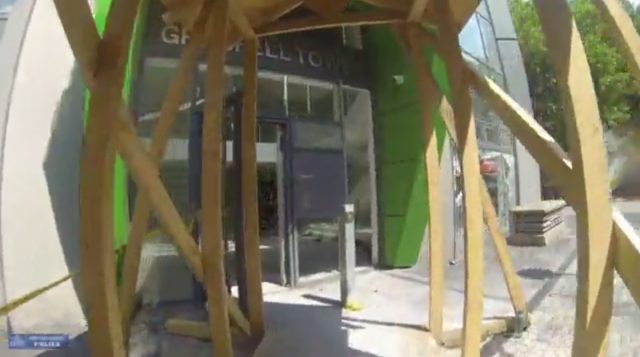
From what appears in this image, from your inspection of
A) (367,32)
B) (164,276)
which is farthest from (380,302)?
(367,32)

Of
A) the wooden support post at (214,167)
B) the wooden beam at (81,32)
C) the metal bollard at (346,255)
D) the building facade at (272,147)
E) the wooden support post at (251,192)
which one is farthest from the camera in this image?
the metal bollard at (346,255)

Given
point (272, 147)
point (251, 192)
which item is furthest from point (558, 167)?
point (272, 147)

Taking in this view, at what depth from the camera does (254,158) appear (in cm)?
721

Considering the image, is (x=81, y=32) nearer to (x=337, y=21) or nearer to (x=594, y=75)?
(x=337, y=21)

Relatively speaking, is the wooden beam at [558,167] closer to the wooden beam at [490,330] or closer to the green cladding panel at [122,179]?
the wooden beam at [490,330]

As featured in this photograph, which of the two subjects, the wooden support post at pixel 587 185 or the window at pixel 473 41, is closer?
the wooden support post at pixel 587 185

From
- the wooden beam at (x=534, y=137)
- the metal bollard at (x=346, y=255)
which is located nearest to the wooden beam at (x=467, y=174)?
the wooden beam at (x=534, y=137)

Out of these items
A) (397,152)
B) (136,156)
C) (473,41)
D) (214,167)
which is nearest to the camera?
(136,156)

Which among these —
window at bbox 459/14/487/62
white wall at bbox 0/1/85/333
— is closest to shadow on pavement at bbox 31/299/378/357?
white wall at bbox 0/1/85/333

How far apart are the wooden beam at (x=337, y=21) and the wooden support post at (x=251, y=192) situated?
289 mm

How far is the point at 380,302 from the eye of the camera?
9195mm

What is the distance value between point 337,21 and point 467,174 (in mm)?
2585

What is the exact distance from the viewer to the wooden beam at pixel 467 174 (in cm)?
504

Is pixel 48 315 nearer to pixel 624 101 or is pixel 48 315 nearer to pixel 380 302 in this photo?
pixel 380 302
